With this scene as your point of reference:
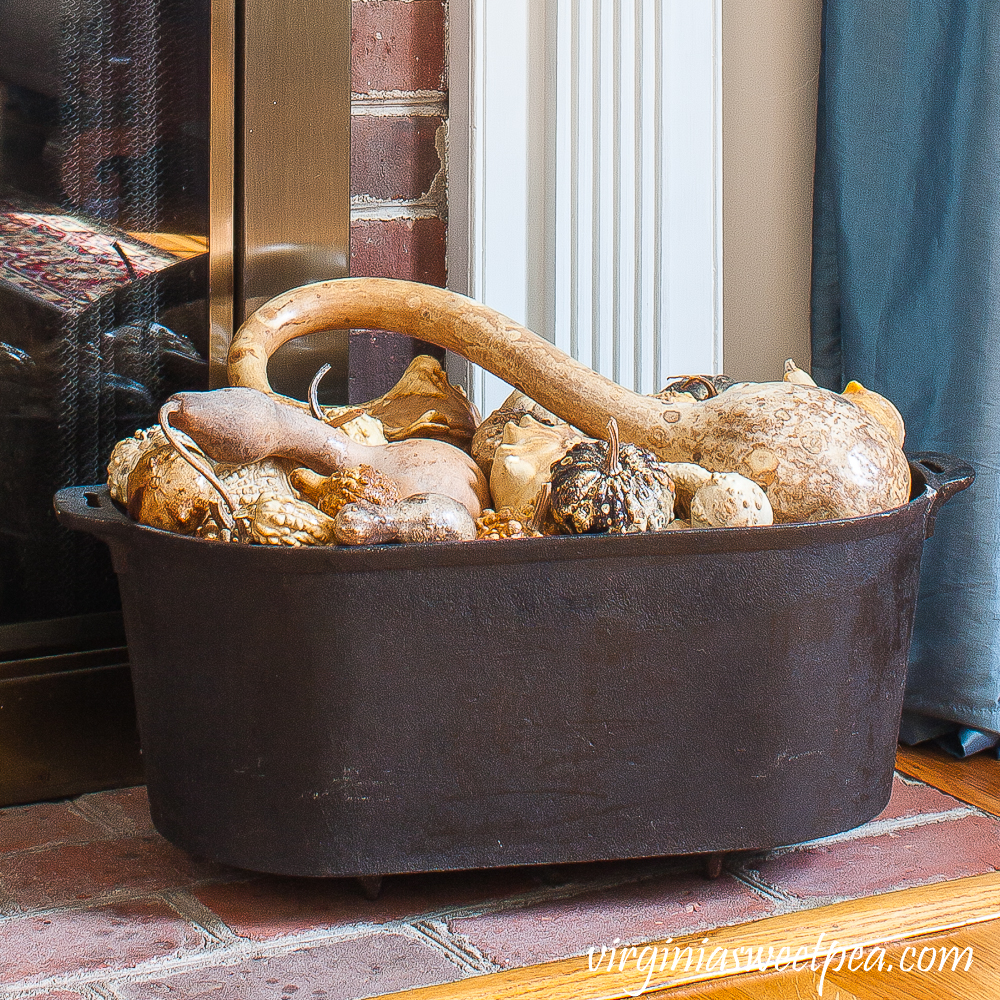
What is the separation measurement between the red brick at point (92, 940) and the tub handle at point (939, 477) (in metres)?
0.54

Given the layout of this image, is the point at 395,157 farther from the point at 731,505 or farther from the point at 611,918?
the point at 611,918

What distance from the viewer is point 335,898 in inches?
29.8

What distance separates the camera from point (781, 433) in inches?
29.3

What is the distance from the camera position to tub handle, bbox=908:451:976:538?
78 centimetres

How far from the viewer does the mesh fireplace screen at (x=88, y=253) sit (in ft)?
2.96

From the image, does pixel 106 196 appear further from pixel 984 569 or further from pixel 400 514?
pixel 984 569

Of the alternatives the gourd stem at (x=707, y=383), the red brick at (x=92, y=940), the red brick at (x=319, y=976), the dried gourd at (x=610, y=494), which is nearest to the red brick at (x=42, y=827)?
the red brick at (x=92, y=940)

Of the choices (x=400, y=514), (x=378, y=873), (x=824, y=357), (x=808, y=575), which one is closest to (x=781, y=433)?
(x=808, y=575)

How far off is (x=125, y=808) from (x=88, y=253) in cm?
44

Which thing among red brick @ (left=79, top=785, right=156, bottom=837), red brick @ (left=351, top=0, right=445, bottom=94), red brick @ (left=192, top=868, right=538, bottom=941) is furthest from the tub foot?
red brick @ (left=351, top=0, right=445, bottom=94)

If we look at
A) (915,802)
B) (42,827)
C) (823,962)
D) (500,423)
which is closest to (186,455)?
(500,423)

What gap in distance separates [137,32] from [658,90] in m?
0.44

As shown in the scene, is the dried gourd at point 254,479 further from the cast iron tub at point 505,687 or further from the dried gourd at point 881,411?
the dried gourd at point 881,411

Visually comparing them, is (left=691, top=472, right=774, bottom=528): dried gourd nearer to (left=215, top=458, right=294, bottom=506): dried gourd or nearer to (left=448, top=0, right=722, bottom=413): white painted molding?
(left=215, top=458, right=294, bottom=506): dried gourd
